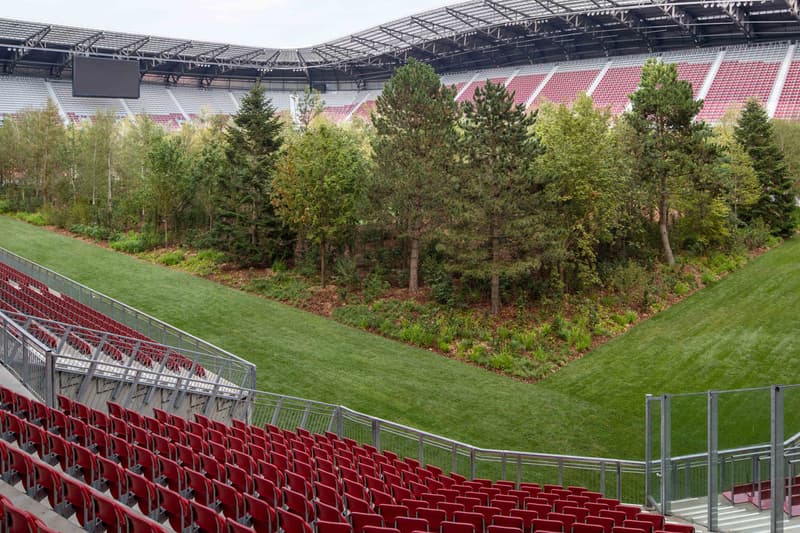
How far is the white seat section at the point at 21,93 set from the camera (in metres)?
79.6

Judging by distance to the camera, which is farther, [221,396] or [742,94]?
[742,94]

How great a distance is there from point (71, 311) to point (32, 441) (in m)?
13.3

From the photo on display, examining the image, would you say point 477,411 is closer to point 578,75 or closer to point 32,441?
point 32,441

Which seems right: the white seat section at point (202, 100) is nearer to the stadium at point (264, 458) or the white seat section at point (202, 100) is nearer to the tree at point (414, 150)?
the stadium at point (264, 458)

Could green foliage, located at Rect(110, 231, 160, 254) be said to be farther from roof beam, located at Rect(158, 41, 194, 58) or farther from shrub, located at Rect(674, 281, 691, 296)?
roof beam, located at Rect(158, 41, 194, 58)

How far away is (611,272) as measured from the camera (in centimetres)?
3212

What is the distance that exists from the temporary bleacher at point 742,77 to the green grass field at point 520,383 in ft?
105

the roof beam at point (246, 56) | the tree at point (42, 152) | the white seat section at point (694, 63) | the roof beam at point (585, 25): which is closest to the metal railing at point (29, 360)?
the tree at point (42, 152)

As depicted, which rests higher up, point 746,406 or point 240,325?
point 746,406

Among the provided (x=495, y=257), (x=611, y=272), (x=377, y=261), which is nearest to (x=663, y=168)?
(x=611, y=272)

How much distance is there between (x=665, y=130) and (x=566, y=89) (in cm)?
4468

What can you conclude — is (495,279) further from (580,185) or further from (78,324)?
(78,324)

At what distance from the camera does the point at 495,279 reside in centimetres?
2948

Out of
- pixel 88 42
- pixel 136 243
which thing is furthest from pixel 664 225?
pixel 88 42
